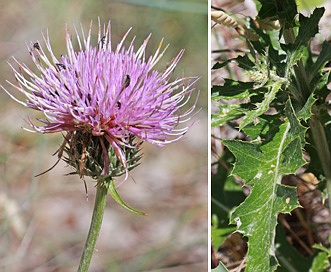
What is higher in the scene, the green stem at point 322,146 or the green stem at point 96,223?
the green stem at point 322,146

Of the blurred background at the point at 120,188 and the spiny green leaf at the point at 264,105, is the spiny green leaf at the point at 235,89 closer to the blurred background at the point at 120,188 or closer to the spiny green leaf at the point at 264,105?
the spiny green leaf at the point at 264,105

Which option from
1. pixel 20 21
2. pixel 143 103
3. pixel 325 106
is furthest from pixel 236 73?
pixel 20 21

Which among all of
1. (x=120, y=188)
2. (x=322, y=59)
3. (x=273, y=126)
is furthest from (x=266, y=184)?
(x=120, y=188)

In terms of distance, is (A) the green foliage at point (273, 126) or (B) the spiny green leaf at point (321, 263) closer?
(A) the green foliage at point (273, 126)

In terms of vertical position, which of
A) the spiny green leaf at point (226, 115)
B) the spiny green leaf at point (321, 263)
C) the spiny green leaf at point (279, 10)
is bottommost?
the spiny green leaf at point (321, 263)

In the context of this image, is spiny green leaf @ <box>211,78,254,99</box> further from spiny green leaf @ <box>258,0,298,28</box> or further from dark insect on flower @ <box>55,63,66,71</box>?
dark insect on flower @ <box>55,63,66,71</box>

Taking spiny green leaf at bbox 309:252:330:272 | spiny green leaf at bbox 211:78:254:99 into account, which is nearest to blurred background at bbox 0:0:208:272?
spiny green leaf at bbox 309:252:330:272

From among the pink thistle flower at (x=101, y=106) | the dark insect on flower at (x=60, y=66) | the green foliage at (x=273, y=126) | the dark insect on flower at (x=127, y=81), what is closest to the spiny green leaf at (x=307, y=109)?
the green foliage at (x=273, y=126)

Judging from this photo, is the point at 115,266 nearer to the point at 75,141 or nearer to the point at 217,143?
the point at 217,143
